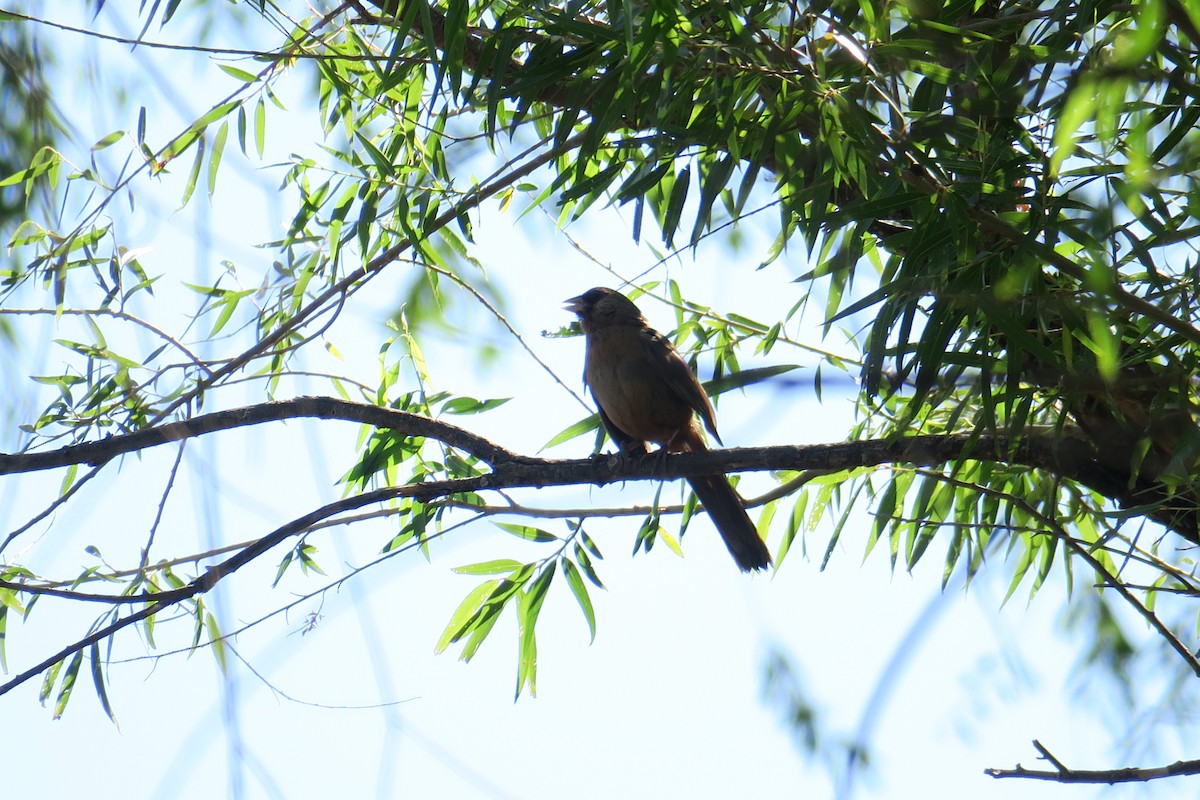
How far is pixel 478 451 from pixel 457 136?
104 centimetres

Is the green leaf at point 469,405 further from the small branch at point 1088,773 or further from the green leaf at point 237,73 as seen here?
the small branch at point 1088,773

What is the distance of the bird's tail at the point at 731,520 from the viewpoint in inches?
170

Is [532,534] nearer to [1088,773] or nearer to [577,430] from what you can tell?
[577,430]

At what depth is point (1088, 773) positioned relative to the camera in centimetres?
213

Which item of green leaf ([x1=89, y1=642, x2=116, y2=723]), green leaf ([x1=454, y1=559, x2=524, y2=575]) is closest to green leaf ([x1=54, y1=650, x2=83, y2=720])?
green leaf ([x1=89, y1=642, x2=116, y2=723])

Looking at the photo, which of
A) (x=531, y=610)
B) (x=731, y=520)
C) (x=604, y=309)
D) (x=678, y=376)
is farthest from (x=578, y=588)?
(x=604, y=309)

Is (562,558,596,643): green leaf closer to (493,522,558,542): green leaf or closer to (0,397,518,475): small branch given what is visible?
(493,522,558,542): green leaf

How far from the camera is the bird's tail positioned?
431cm

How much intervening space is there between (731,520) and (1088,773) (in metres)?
2.28

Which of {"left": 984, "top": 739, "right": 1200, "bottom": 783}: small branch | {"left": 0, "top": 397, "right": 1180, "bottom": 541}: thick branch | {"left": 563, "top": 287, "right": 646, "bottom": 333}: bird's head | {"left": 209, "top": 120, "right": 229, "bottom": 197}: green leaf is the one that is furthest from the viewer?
{"left": 563, "top": 287, "right": 646, "bottom": 333}: bird's head

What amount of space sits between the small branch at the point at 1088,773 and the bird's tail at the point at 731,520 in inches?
86.3

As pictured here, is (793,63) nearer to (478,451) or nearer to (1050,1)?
(1050,1)

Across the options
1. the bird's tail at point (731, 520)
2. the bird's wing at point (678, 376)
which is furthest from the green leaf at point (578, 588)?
the bird's wing at point (678, 376)

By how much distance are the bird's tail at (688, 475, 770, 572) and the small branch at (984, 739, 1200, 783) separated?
2.19m
